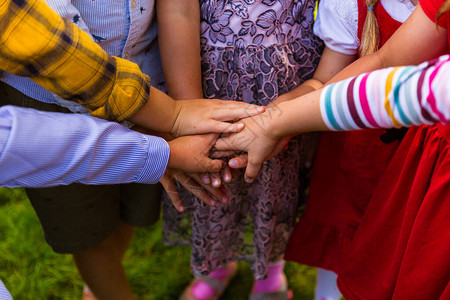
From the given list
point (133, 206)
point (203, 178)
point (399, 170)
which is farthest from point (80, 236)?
point (399, 170)

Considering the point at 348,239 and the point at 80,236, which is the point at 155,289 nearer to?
the point at 80,236

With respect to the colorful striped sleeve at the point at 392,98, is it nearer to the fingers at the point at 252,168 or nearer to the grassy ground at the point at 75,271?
the fingers at the point at 252,168

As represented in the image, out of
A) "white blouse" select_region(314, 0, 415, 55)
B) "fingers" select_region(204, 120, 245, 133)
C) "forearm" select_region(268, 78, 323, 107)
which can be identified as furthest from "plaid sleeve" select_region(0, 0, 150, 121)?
"white blouse" select_region(314, 0, 415, 55)

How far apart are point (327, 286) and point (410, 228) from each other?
0.51 metres

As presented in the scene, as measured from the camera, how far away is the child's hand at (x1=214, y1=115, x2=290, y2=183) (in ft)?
2.95

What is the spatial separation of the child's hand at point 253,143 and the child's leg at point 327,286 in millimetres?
516

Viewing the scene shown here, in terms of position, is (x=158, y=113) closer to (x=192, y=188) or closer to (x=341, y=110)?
(x=192, y=188)

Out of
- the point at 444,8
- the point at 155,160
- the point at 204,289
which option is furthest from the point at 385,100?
the point at 204,289

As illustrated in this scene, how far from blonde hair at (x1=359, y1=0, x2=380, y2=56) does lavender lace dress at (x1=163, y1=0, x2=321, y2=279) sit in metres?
0.13

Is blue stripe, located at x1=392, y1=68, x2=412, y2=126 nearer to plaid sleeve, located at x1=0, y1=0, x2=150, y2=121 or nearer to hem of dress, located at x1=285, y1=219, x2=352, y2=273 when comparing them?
plaid sleeve, located at x1=0, y1=0, x2=150, y2=121

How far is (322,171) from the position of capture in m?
1.16

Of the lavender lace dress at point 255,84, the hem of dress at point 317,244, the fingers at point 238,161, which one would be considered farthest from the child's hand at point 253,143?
the hem of dress at point 317,244

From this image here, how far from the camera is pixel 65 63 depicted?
2.44ft

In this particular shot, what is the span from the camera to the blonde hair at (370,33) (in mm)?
907
